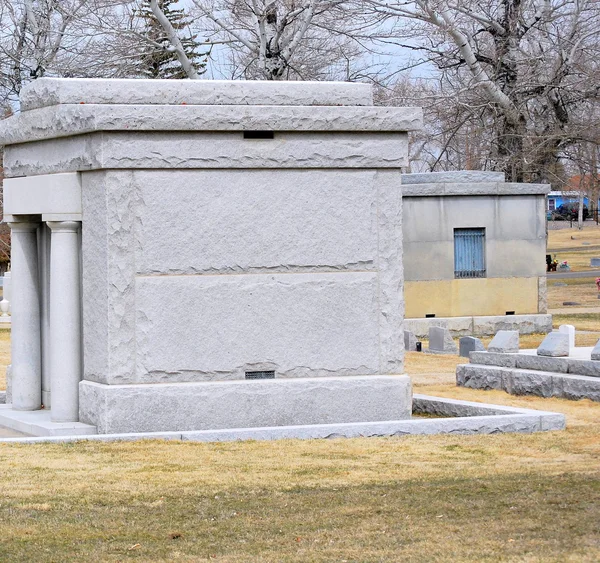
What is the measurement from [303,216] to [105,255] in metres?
1.57

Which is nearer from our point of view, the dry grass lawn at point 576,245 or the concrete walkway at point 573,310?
the concrete walkway at point 573,310

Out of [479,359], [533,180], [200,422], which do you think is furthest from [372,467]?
[533,180]

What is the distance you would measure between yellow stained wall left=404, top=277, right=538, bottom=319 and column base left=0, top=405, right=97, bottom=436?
38.7ft

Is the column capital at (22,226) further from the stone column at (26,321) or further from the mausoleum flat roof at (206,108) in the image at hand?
the mausoleum flat roof at (206,108)

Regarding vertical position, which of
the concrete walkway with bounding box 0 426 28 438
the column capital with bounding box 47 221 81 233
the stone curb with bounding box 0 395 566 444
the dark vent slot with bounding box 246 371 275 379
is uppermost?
the column capital with bounding box 47 221 81 233

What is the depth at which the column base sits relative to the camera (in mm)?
9555

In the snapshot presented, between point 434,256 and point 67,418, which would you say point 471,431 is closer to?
point 67,418

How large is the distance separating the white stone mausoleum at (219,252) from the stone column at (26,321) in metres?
0.60

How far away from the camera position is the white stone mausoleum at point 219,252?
372 inches

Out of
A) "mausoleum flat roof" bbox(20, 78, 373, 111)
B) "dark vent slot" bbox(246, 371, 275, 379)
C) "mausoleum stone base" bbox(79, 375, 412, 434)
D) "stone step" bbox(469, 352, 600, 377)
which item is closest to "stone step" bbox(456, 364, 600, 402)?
"stone step" bbox(469, 352, 600, 377)

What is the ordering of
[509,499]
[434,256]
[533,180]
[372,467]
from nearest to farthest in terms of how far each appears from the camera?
[509,499] → [372,467] → [434,256] → [533,180]

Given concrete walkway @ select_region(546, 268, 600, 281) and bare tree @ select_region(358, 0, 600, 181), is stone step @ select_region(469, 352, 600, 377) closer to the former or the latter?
bare tree @ select_region(358, 0, 600, 181)

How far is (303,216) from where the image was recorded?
32.3ft

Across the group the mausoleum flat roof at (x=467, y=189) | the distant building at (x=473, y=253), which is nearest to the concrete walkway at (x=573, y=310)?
the distant building at (x=473, y=253)
